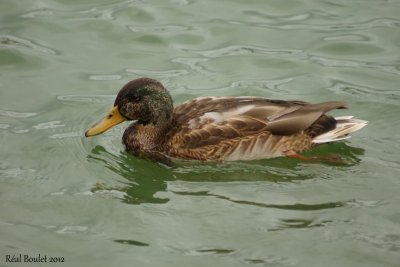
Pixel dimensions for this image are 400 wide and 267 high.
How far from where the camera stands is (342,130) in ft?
30.4

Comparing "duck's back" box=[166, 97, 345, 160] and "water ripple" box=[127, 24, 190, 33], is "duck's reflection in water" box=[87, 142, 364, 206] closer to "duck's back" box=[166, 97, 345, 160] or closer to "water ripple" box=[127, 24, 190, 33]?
"duck's back" box=[166, 97, 345, 160]

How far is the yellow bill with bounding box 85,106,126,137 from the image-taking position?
30.3ft

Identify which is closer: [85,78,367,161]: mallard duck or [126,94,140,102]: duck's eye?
[85,78,367,161]: mallard duck

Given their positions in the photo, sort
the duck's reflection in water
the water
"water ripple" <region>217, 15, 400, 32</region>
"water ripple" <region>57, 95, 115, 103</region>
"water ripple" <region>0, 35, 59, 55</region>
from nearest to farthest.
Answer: the water, the duck's reflection in water, "water ripple" <region>57, 95, 115, 103</region>, "water ripple" <region>0, 35, 59, 55</region>, "water ripple" <region>217, 15, 400, 32</region>

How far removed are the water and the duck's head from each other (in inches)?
17.1

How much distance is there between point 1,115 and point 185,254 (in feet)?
14.3

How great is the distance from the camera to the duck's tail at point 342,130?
30.3ft

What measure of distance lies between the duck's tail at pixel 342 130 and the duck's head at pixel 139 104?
77.7 inches

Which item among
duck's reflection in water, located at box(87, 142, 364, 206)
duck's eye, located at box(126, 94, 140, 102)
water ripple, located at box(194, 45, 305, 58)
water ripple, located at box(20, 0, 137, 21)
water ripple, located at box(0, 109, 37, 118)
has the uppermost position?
water ripple, located at box(20, 0, 137, 21)

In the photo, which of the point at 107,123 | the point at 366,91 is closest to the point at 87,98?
the point at 107,123

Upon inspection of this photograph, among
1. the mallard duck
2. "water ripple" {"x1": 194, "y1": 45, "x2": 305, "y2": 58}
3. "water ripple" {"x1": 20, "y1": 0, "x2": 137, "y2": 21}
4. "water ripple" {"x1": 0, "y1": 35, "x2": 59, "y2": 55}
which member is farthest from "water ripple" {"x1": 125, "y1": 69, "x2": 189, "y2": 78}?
the mallard duck

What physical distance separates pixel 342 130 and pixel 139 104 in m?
2.59

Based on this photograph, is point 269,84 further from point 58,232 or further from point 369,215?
point 58,232

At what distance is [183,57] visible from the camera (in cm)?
1206
